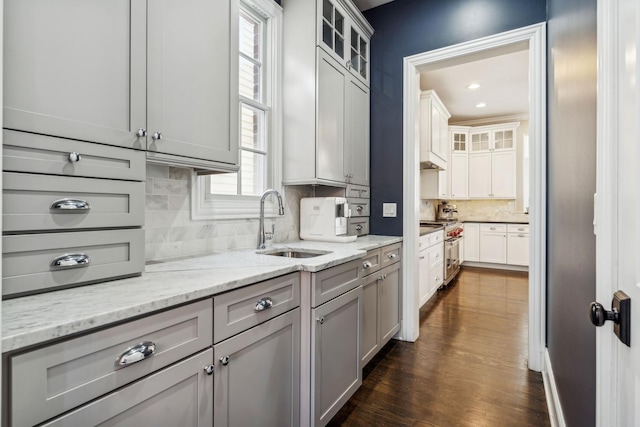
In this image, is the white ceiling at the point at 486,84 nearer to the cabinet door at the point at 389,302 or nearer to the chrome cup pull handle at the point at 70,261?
the cabinet door at the point at 389,302

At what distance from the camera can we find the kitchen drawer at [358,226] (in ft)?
9.29

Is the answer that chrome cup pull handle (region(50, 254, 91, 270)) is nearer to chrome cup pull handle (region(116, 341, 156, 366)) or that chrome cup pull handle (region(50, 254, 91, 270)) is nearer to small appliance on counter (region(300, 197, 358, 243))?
chrome cup pull handle (region(116, 341, 156, 366))

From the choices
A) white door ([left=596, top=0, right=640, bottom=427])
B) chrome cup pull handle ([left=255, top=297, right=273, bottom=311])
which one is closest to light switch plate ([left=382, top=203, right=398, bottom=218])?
chrome cup pull handle ([left=255, top=297, right=273, bottom=311])

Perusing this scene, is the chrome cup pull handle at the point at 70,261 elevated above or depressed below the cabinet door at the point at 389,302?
above

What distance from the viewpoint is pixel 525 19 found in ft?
8.20

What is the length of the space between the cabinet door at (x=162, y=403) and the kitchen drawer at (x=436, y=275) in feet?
11.2

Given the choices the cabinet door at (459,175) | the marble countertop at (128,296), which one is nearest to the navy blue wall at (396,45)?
the marble countertop at (128,296)

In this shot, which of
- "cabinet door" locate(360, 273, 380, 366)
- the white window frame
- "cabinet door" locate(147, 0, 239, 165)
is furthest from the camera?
the white window frame

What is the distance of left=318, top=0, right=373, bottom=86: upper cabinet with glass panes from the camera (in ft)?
8.19

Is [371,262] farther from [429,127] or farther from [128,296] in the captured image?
[429,127]

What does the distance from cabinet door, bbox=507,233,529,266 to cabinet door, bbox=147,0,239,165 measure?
5958 mm

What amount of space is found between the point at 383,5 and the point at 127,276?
3.18 meters

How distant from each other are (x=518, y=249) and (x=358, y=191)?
179 inches

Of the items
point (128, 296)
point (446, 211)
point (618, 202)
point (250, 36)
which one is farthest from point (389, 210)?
point (446, 211)
